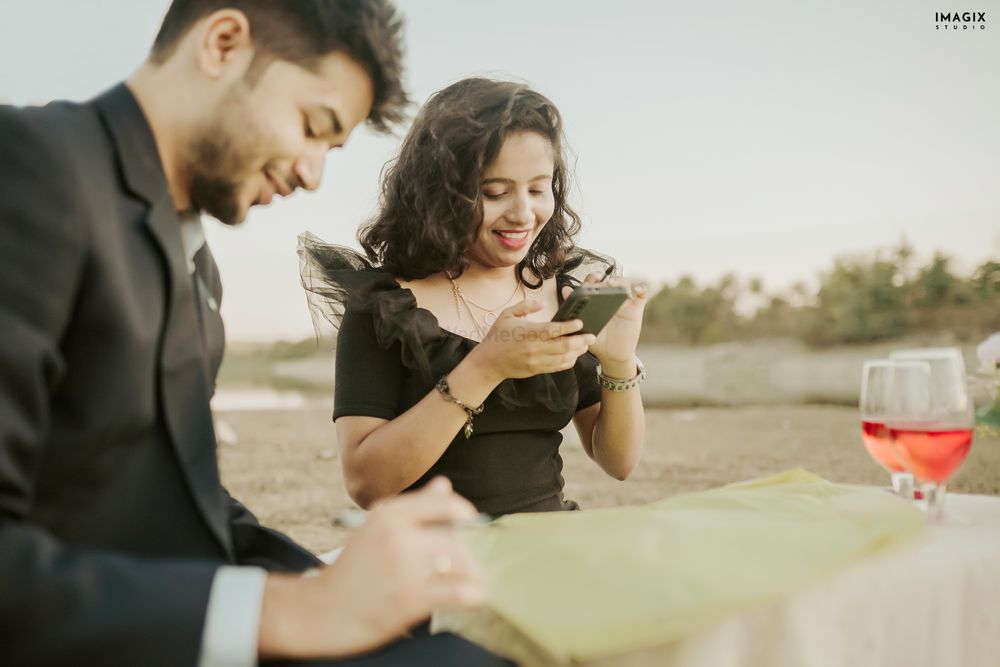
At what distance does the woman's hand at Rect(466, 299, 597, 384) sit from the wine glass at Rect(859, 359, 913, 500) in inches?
24.0

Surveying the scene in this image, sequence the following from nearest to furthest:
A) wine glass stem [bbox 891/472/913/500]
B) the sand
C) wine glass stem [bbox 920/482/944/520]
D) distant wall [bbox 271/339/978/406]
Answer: wine glass stem [bbox 920/482/944/520]
wine glass stem [bbox 891/472/913/500]
the sand
distant wall [bbox 271/339/978/406]

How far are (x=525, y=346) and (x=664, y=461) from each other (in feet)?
21.1

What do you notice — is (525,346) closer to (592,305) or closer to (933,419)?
(592,305)

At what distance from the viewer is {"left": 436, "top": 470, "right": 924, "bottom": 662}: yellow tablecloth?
0.87m

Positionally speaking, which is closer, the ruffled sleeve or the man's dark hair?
the man's dark hair

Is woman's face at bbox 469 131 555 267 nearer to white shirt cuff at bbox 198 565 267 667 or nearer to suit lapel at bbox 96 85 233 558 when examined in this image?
suit lapel at bbox 96 85 233 558

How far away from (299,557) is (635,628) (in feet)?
2.02

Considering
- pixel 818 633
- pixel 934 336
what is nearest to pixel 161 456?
pixel 818 633

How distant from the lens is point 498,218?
2148mm

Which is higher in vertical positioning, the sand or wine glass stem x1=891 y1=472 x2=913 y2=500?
wine glass stem x1=891 y1=472 x2=913 y2=500

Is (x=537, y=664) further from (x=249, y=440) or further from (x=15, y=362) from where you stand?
(x=249, y=440)

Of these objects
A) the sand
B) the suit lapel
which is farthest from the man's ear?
the sand

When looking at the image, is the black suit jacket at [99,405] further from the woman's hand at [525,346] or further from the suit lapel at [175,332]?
the woman's hand at [525,346]

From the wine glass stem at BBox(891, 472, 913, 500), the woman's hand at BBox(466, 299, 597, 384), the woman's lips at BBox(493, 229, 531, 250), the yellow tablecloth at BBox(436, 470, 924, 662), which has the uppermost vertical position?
the woman's lips at BBox(493, 229, 531, 250)
